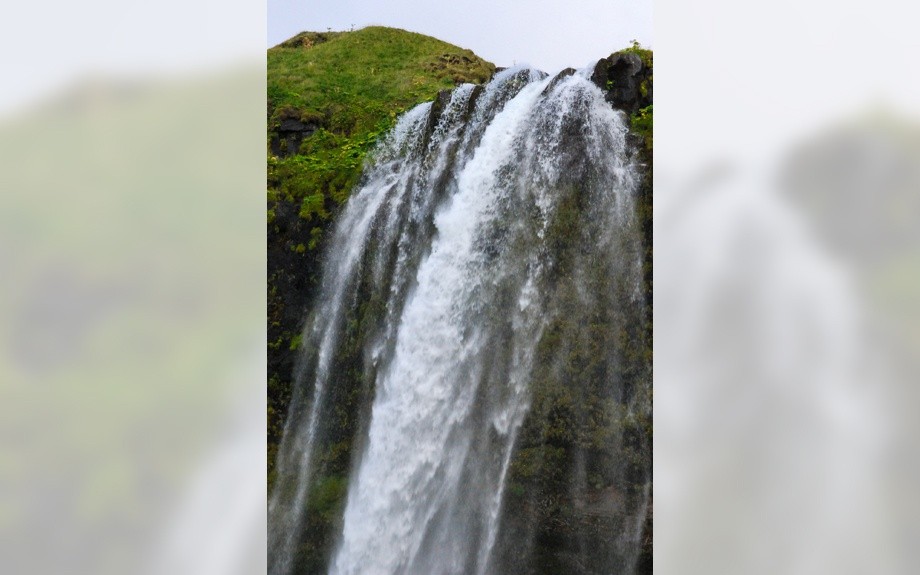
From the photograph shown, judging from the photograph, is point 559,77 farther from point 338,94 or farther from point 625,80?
point 338,94

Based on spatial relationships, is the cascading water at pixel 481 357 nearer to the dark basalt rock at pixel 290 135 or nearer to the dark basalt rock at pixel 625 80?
the dark basalt rock at pixel 625 80
